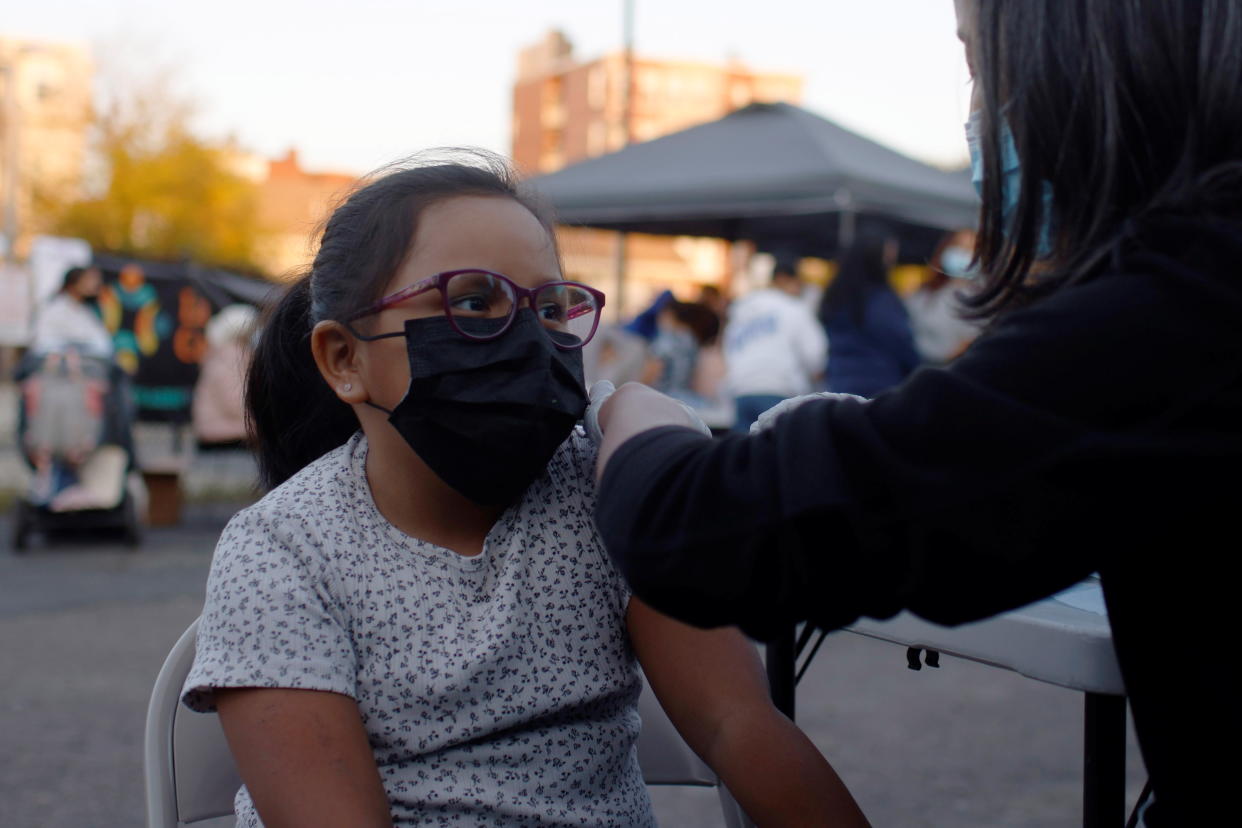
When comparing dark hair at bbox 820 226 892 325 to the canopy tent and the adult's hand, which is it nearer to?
the canopy tent

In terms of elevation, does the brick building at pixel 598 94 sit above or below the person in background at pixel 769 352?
above

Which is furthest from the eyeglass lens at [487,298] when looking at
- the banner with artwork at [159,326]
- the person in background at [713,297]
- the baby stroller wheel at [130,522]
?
the banner with artwork at [159,326]

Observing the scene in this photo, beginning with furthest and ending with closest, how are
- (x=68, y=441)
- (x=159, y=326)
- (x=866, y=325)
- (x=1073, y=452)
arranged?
(x=159, y=326) < (x=68, y=441) < (x=866, y=325) < (x=1073, y=452)

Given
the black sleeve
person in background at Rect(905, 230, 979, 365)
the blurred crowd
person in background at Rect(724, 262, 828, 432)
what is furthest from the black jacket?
person in background at Rect(905, 230, 979, 365)

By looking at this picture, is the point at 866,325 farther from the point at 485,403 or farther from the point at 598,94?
the point at 598,94

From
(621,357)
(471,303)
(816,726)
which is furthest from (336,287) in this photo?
(621,357)

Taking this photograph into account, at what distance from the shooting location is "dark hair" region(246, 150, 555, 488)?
4.82ft

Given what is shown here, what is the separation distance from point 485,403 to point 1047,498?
0.66m

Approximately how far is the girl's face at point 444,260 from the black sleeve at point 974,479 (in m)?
0.53

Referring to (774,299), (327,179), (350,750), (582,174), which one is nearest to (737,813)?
(350,750)

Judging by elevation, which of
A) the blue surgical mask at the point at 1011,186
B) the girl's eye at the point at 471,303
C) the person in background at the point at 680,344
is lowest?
the person in background at the point at 680,344

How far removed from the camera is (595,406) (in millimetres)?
1361

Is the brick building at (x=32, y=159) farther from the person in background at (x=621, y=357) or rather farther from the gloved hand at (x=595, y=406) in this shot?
the gloved hand at (x=595, y=406)

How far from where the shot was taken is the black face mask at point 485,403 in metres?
1.38
